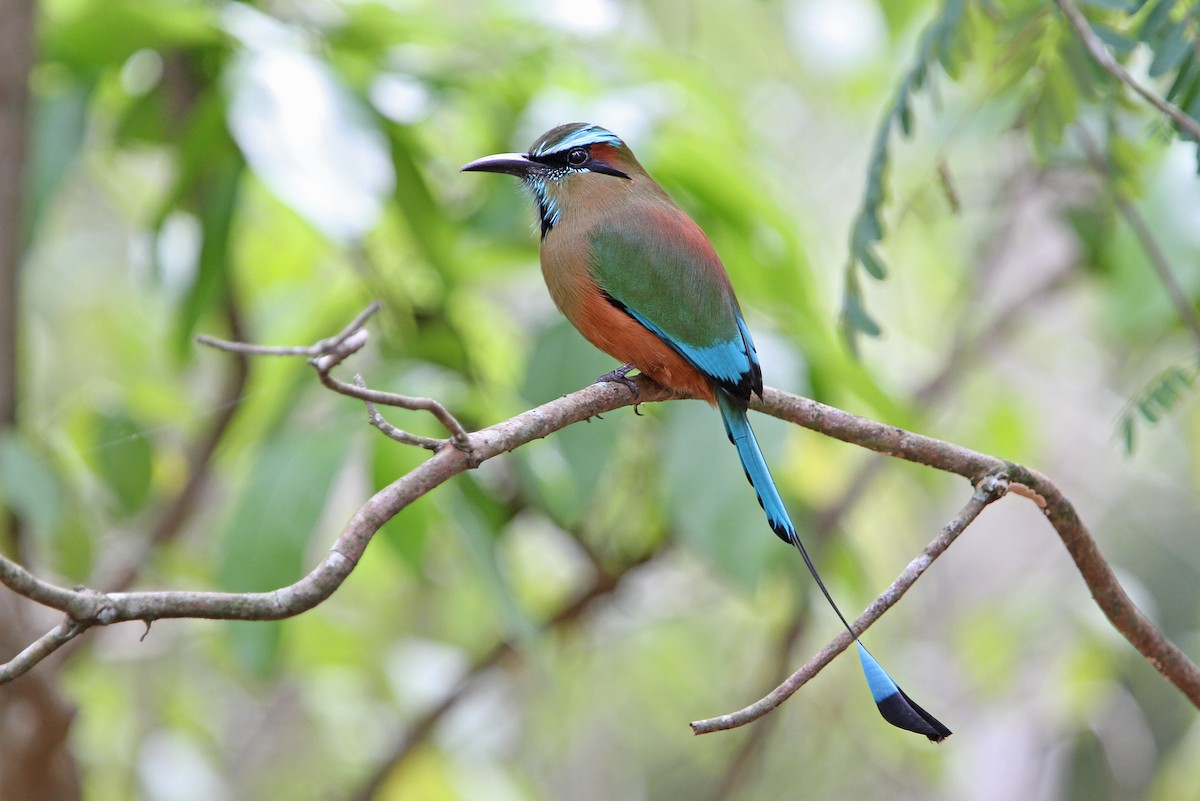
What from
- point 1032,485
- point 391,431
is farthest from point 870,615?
point 391,431

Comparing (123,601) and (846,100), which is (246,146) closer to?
(123,601)

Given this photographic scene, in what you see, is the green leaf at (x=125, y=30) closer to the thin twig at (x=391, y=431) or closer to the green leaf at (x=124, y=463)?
the green leaf at (x=124, y=463)

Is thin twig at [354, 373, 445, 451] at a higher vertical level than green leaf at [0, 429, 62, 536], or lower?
higher

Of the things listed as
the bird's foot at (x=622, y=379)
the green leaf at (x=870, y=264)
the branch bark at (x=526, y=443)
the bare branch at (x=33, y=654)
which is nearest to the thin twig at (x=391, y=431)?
the branch bark at (x=526, y=443)

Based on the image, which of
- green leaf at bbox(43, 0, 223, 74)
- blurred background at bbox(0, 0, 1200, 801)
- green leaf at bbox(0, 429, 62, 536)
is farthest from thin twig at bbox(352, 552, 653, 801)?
green leaf at bbox(43, 0, 223, 74)

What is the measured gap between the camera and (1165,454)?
5.25 metres

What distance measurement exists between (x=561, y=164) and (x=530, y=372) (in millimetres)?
400

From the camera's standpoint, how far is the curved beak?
209 centimetres

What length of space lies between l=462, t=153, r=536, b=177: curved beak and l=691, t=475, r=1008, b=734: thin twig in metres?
1.08

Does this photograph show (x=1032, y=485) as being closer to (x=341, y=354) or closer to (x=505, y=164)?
(x=341, y=354)

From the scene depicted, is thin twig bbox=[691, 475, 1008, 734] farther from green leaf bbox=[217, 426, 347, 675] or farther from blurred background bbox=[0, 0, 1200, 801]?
green leaf bbox=[217, 426, 347, 675]

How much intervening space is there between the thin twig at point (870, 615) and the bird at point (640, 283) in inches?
15.6

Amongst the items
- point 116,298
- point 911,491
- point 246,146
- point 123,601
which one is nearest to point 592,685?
point 911,491

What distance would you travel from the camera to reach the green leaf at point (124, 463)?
2180 mm
